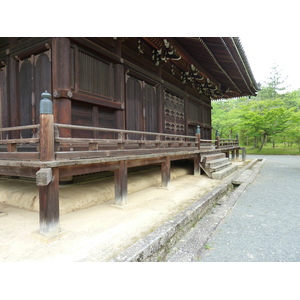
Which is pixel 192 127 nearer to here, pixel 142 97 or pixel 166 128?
pixel 166 128

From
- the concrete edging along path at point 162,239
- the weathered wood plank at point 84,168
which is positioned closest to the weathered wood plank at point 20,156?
the weathered wood plank at point 84,168

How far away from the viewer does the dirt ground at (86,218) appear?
10.2ft

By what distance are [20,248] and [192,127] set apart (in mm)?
11492

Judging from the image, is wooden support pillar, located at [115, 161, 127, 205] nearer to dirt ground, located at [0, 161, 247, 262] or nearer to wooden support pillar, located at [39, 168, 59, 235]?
dirt ground, located at [0, 161, 247, 262]

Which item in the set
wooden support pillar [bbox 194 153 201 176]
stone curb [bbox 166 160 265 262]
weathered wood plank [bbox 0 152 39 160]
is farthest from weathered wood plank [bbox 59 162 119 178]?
wooden support pillar [bbox 194 153 201 176]

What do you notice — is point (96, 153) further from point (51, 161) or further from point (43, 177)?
point (43, 177)

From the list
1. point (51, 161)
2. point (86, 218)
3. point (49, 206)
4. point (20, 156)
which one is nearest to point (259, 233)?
point (86, 218)

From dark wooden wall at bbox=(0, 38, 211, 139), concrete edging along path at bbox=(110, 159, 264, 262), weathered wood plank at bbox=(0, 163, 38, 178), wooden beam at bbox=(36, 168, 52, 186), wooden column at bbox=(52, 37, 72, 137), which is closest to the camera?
concrete edging along path at bbox=(110, 159, 264, 262)

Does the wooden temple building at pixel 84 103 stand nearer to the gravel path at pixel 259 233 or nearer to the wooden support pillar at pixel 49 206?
the wooden support pillar at pixel 49 206

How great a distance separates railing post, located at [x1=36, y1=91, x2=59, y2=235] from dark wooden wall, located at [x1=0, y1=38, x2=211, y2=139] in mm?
1636

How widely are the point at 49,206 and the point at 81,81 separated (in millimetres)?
3470

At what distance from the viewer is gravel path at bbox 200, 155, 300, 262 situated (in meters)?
3.23

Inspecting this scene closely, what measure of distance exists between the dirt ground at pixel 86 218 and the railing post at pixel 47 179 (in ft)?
0.78

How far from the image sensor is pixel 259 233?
4.05m
